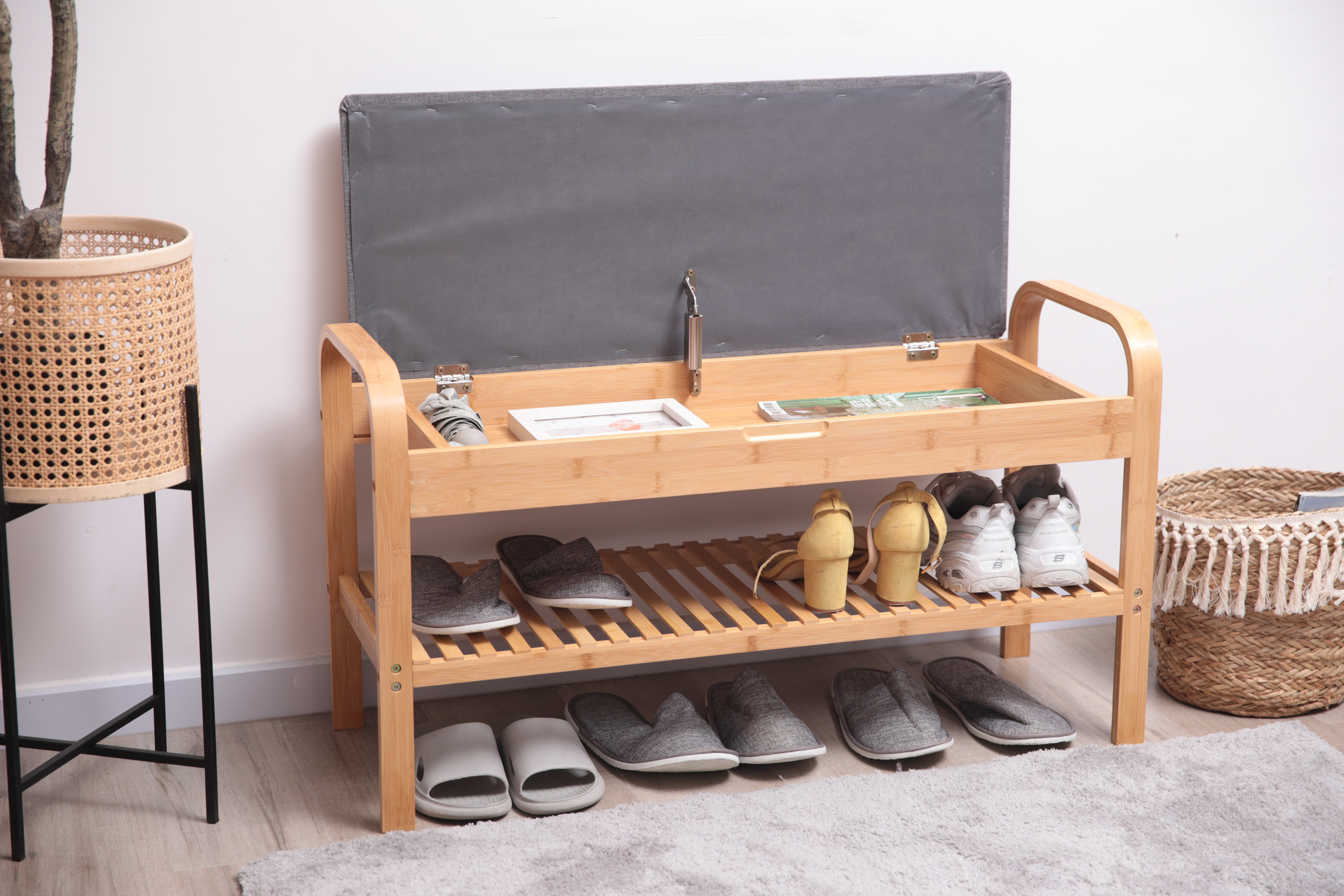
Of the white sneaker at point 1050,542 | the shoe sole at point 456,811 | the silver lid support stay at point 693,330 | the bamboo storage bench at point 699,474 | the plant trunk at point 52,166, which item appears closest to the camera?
the plant trunk at point 52,166

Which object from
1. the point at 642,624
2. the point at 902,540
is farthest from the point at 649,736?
the point at 902,540

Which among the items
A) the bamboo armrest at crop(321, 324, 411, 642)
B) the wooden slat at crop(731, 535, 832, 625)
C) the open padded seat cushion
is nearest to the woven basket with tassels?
the open padded seat cushion

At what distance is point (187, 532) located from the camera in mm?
2250

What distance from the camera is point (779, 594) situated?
2260 millimetres

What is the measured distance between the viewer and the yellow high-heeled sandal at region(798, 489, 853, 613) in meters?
2.10

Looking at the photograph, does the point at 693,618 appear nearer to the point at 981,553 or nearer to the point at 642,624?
the point at 642,624

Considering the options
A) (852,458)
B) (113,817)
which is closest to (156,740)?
(113,817)

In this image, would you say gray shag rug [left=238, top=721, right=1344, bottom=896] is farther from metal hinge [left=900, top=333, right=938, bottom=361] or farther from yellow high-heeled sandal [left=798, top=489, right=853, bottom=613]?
metal hinge [left=900, top=333, right=938, bottom=361]

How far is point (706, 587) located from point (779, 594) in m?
0.13

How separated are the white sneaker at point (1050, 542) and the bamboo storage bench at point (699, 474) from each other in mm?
32

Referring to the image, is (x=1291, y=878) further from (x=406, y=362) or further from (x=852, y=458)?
(x=406, y=362)

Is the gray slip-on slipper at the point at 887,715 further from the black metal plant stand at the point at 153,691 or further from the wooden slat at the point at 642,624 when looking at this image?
the black metal plant stand at the point at 153,691

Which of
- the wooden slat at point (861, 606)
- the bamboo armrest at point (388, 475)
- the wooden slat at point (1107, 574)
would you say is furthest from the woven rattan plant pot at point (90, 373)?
the wooden slat at point (1107, 574)

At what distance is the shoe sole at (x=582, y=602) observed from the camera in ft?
6.80
